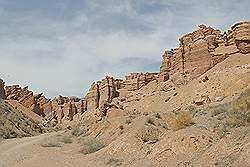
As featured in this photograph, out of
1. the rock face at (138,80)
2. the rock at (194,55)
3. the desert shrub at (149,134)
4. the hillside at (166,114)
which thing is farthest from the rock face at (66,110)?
the desert shrub at (149,134)

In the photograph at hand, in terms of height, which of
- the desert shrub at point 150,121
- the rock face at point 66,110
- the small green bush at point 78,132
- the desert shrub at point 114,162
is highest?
the rock face at point 66,110

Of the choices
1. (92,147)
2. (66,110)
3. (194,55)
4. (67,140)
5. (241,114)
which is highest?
(194,55)

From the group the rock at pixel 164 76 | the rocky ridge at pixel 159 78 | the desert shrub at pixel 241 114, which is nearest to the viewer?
the desert shrub at pixel 241 114

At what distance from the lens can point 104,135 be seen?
2300 centimetres

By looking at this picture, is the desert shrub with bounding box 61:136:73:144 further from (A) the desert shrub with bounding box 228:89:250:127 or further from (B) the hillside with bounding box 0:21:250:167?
(A) the desert shrub with bounding box 228:89:250:127

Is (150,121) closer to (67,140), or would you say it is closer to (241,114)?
(241,114)

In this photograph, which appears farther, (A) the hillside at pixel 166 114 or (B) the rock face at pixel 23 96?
(B) the rock face at pixel 23 96

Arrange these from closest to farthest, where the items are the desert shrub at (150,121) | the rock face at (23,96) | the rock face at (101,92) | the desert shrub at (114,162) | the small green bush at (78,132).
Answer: the desert shrub at (114,162)
the desert shrub at (150,121)
the small green bush at (78,132)
the rock face at (101,92)
the rock face at (23,96)

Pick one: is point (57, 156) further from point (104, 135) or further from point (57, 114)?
point (57, 114)

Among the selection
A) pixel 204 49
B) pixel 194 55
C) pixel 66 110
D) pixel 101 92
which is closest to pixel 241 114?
pixel 204 49

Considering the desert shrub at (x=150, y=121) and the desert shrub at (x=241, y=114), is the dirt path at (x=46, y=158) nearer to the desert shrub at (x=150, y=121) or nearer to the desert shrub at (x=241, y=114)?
the desert shrub at (x=150, y=121)

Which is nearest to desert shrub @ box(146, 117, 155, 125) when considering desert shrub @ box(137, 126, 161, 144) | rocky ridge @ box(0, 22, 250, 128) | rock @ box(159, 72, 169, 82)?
desert shrub @ box(137, 126, 161, 144)

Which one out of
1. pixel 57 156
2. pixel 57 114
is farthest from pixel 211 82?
pixel 57 114

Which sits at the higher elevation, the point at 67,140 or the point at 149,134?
the point at 149,134
